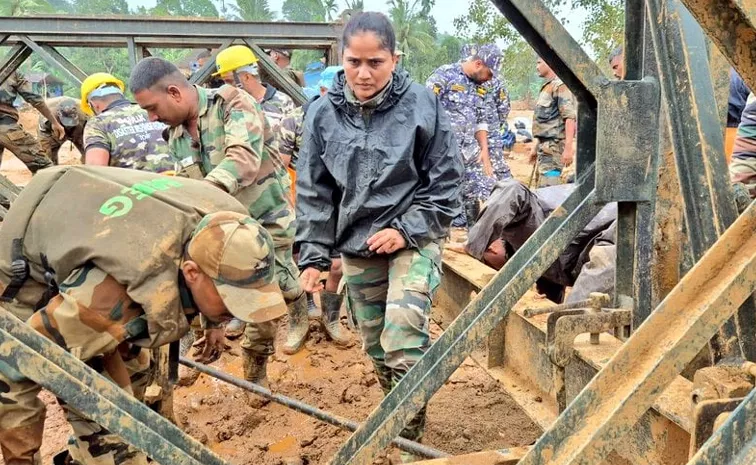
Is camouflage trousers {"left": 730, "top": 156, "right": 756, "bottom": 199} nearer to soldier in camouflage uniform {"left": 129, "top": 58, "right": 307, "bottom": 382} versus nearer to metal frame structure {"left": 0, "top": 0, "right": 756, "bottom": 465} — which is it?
metal frame structure {"left": 0, "top": 0, "right": 756, "bottom": 465}

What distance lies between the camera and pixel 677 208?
2.12 m

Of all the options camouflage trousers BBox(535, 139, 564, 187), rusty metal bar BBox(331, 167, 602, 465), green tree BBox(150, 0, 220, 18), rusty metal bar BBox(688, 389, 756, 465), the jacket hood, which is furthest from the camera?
green tree BBox(150, 0, 220, 18)

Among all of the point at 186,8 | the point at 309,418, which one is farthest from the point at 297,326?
the point at 186,8

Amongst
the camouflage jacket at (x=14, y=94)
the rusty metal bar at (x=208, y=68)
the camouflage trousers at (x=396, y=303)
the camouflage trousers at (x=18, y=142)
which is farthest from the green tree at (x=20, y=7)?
the camouflage trousers at (x=396, y=303)

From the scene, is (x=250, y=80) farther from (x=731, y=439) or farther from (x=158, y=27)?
(x=731, y=439)

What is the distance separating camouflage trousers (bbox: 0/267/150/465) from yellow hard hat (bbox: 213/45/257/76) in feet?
12.7

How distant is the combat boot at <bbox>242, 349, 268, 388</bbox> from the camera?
159 inches

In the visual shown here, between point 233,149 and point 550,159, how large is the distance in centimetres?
497

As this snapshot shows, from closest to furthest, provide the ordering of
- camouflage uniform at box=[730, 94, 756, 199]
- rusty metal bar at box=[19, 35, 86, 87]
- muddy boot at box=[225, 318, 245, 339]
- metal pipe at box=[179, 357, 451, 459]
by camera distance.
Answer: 1. metal pipe at box=[179, 357, 451, 459]
2. camouflage uniform at box=[730, 94, 756, 199]
3. muddy boot at box=[225, 318, 245, 339]
4. rusty metal bar at box=[19, 35, 86, 87]

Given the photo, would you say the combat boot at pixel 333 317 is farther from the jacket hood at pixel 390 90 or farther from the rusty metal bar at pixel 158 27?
the rusty metal bar at pixel 158 27

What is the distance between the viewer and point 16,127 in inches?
315

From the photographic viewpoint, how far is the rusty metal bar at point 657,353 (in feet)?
4.13

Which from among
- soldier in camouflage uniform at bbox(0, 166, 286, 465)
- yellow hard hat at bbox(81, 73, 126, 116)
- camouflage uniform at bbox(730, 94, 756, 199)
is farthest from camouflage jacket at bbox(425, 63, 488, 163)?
soldier in camouflage uniform at bbox(0, 166, 286, 465)

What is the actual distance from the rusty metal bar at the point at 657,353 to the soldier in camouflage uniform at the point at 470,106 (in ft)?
15.2
